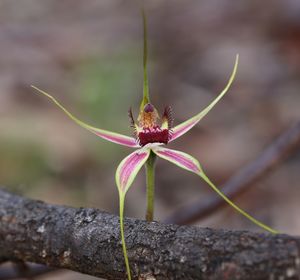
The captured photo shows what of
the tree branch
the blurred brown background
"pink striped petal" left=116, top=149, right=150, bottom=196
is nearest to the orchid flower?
Answer: "pink striped petal" left=116, top=149, right=150, bottom=196

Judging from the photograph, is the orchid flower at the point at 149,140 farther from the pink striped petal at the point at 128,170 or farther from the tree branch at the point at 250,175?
the tree branch at the point at 250,175

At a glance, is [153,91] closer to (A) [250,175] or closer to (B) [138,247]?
(A) [250,175]

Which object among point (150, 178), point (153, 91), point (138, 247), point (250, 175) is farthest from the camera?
point (153, 91)

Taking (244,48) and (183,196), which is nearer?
(183,196)

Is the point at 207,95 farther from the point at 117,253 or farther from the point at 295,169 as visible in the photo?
the point at 117,253

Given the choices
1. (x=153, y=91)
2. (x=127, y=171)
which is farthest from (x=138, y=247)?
(x=153, y=91)

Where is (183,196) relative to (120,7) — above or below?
below

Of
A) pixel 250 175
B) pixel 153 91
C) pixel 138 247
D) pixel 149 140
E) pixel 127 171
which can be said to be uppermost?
pixel 153 91

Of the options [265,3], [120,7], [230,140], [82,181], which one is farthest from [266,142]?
[120,7]
